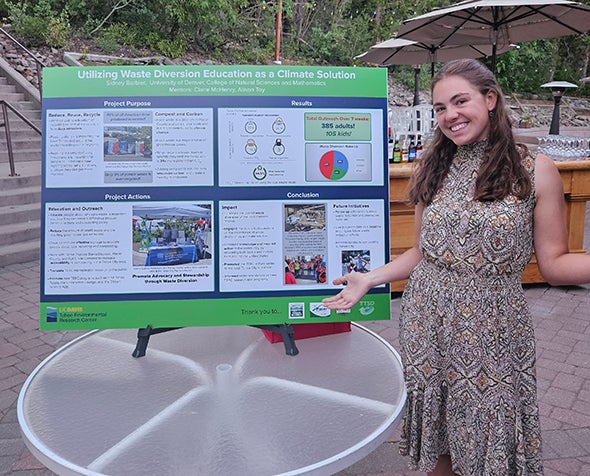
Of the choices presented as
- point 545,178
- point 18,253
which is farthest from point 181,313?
point 18,253

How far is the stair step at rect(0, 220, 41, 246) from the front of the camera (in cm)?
568

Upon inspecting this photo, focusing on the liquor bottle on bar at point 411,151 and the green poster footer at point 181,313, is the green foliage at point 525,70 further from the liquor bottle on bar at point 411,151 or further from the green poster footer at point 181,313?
the green poster footer at point 181,313

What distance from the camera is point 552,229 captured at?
4.80 feet

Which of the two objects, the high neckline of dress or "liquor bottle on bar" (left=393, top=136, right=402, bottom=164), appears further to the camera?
"liquor bottle on bar" (left=393, top=136, right=402, bottom=164)

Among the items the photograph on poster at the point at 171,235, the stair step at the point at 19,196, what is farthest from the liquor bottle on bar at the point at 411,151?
the stair step at the point at 19,196

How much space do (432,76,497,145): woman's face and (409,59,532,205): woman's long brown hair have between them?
17 mm

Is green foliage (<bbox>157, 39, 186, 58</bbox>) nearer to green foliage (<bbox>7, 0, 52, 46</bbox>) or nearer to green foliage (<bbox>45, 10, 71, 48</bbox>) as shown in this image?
green foliage (<bbox>45, 10, 71, 48</bbox>)

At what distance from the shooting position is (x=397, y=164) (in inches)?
176

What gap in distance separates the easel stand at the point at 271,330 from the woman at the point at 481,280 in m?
0.27

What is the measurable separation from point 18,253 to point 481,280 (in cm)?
524

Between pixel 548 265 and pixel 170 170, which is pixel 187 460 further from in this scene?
pixel 548 265

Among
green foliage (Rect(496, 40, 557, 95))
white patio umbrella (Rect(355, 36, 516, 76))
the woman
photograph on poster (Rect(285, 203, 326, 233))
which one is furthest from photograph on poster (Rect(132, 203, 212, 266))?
green foliage (Rect(496, 40, 557, 95))

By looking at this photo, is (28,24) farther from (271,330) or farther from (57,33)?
(271,330)

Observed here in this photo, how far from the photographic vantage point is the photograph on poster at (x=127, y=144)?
1618mm
